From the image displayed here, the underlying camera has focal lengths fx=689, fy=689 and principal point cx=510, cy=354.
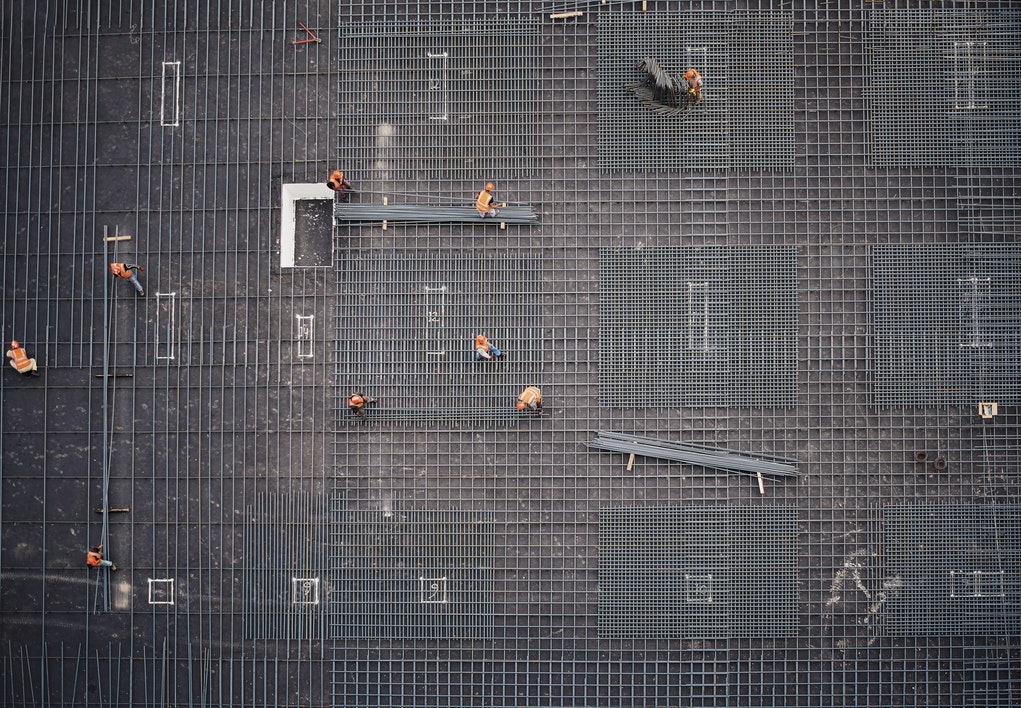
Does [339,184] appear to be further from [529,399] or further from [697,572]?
[697,572]

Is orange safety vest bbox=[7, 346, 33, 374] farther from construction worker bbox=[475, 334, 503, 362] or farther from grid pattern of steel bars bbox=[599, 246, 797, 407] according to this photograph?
grid pattern of steel bars bbox=[599, 246, 797, 407]

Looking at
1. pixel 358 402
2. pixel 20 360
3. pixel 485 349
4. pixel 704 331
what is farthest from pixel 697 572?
pixel 20 360

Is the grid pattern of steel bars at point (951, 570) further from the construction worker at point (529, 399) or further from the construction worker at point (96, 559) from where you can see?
the construction worker at point (96, 559)

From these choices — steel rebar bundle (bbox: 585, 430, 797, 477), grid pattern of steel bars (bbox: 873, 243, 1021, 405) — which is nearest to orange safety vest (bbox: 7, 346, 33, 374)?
steel rebar bundle (bbox: 585, 430, 797, 477)

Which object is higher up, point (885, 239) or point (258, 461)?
point (885, 239)

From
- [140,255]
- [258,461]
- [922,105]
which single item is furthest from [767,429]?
[140,255]

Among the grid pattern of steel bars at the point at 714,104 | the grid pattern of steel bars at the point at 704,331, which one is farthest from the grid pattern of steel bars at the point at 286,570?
the grid pattern of steel bars at the point at 714,104

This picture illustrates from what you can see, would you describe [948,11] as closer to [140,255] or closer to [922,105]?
[922,105]
